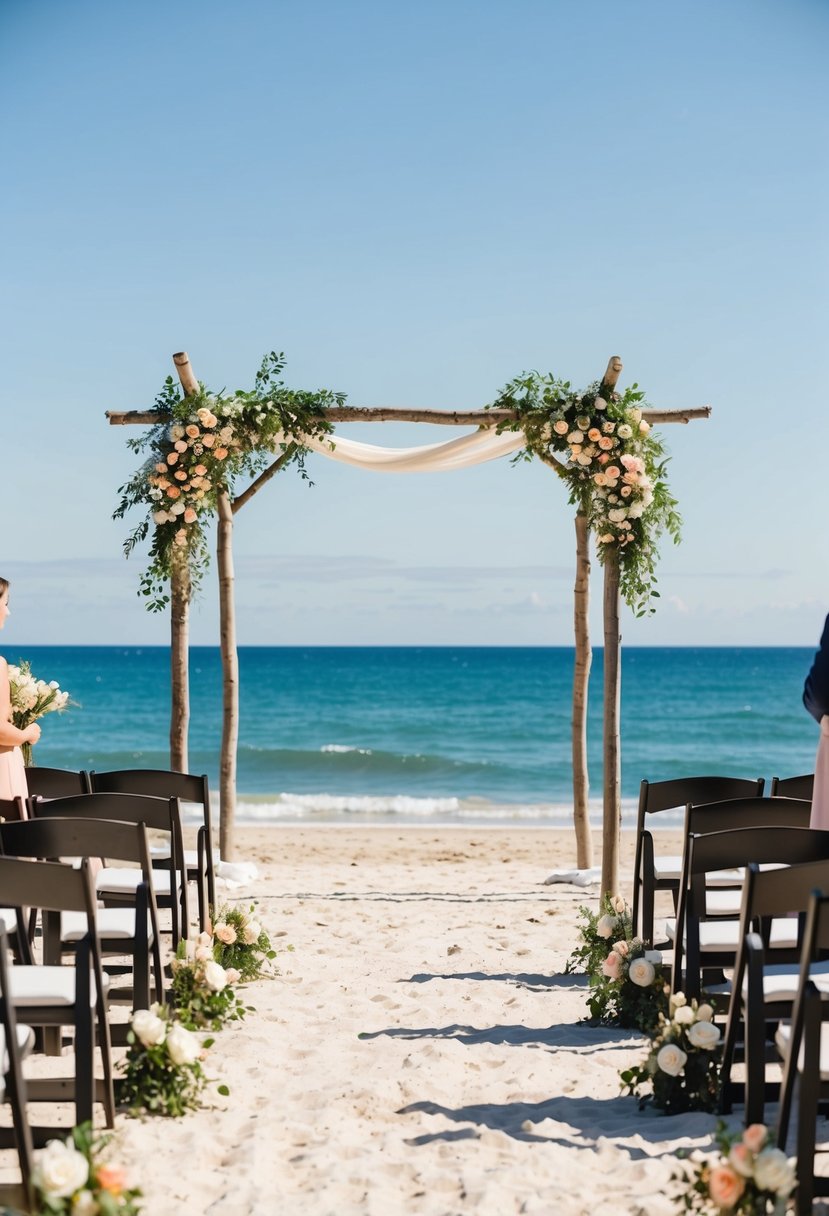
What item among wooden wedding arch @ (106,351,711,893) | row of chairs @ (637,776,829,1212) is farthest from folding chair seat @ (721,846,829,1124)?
wooden wedding arch @ (106,351,711,893)

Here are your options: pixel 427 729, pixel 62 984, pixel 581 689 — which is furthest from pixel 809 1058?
pixel 427 729

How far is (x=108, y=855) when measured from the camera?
135 inches

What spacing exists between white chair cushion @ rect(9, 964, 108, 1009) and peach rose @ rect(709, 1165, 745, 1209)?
4.88ft

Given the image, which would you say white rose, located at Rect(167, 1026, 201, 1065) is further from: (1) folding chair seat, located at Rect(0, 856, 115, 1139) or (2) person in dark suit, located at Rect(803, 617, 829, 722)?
(2) person in dark suit, located at Rect(803, 617, 829, 722)

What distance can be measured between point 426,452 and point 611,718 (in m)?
1.97

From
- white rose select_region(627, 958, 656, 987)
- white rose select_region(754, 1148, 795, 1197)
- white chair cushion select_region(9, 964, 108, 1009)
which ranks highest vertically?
white chair cushion select_region(9, 964, 108, 1009)

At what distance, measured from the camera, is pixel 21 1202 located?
249 centimetres

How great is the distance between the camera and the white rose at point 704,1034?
3066mm

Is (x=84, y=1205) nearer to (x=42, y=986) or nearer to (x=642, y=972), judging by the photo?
(x=42, y=986)

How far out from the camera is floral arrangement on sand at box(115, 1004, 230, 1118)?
10.1ft

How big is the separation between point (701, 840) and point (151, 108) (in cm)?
971

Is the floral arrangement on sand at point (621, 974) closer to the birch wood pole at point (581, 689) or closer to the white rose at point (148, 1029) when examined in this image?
the white rose at point (148, 1029)

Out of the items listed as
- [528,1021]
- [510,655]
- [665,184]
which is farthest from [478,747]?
[510,655]

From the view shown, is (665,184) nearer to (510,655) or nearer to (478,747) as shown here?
(478,747)
